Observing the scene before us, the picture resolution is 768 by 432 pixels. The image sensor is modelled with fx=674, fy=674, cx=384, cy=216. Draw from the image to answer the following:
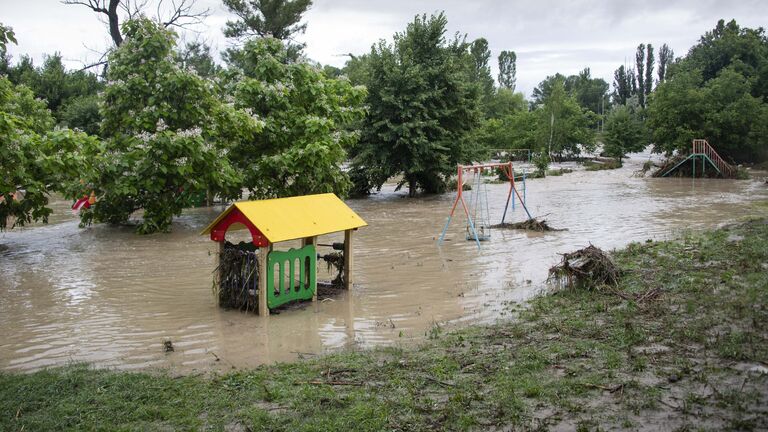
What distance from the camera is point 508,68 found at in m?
123

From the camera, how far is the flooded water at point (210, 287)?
340 inches

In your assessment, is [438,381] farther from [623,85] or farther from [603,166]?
[623,85]

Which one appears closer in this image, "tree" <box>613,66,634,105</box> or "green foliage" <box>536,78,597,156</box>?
"green foliage" <box>536,78,597,156</box>

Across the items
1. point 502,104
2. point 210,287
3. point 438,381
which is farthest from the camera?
point 502,104

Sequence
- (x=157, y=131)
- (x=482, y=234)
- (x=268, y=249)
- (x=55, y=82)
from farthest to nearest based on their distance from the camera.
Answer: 1. (x=55, y=82)
2. (x=482, y=234)
3. (x=157, y=131)
4. (x=268, y=249)

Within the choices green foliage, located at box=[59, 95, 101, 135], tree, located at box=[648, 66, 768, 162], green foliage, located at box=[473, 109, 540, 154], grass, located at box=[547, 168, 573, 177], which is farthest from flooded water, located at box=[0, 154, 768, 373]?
green foliage, located at box=[473, 109, 540, 154]

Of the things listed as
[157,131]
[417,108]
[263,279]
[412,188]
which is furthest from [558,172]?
[263,279]

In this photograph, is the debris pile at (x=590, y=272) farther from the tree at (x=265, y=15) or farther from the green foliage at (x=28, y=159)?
the tree at (x=265, y=15)

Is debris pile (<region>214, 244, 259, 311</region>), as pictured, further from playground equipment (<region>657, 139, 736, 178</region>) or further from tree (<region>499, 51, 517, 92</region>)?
tree (<region>499, 51, 517, 92</region>)

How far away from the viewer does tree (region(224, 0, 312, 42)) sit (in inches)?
1827

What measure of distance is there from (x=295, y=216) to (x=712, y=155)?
112 feet

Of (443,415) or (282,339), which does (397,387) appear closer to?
(443,415)

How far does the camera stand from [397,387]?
21.1 feet

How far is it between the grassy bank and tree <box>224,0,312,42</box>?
4153 cm
